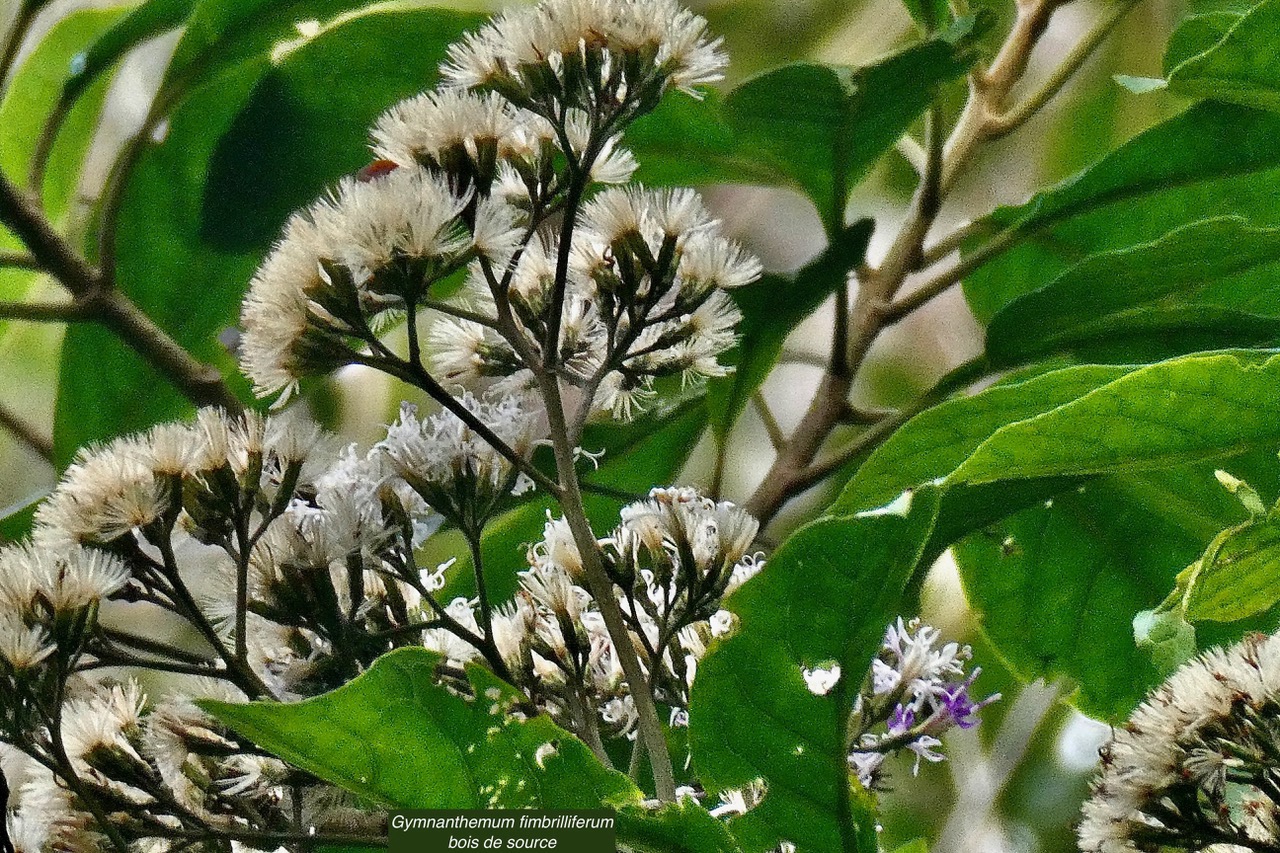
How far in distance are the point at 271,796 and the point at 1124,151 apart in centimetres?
50

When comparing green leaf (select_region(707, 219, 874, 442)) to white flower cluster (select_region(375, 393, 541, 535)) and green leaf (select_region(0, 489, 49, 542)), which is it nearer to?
white flower cluster (select_region(375, 393, 541, 535))

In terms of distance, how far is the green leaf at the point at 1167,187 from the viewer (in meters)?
0.64

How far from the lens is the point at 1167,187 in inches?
26.1

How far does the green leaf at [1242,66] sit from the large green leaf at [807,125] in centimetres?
9

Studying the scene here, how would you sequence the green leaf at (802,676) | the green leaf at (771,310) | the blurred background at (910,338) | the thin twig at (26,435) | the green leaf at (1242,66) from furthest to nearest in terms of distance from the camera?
the blurred background at (910,338), the thin twig at (26,435), the green leaf at (771,310), the green leaf at (1242,66), the green leaf at (802,676)

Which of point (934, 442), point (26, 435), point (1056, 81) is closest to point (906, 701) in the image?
point (934, 442)

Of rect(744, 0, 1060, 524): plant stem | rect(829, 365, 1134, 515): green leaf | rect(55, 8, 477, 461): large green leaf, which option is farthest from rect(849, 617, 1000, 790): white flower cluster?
rect(55, 8, 477, 461): large green leaf

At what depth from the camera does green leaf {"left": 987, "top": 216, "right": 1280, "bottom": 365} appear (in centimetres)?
53

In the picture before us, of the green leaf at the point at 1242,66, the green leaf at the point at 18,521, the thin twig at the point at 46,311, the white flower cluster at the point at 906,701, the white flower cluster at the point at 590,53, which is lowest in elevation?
the white flower cluster at the point at 906,701

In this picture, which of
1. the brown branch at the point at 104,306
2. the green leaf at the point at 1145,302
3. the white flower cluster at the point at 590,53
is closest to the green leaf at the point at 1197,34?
the green leaf at the point at 1145,302

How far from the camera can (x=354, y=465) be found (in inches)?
16.5

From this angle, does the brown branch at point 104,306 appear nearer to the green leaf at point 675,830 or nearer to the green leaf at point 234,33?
the green leaf at point 234,33

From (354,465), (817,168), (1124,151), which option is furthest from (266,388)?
(1124,151)

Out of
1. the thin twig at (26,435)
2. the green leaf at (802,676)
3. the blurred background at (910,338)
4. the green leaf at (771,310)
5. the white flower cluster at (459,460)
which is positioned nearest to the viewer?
the green leaf at (802,676)
